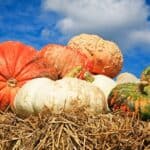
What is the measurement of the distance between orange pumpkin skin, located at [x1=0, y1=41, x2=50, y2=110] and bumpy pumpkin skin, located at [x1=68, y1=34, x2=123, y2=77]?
1121 mm

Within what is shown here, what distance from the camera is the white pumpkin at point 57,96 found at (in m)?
4.69

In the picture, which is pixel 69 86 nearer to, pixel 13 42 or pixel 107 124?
pixel 107 124

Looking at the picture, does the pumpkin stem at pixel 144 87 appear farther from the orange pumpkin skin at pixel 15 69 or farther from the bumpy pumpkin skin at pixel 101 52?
the bumpy pumpkin skin at pixel 101 52

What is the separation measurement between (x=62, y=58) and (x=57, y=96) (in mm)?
1465

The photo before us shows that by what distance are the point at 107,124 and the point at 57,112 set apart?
402 millimetres

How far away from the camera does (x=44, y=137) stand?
4.05 m

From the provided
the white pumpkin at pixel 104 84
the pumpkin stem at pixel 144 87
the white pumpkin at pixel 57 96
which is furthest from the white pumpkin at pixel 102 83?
the pumpkin stem at pixel 144 87

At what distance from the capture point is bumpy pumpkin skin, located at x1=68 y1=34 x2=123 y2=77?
6.82m

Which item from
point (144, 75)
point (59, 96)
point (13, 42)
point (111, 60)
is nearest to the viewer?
point (59, 96)

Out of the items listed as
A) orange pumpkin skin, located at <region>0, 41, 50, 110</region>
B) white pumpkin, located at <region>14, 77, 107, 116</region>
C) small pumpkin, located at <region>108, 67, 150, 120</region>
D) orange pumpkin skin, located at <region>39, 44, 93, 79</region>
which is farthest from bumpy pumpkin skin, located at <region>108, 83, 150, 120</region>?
orange pumpkin skin, located at <region>39, 44, 93, 79</region>

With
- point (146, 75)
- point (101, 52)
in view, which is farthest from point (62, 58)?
point (146, 75)

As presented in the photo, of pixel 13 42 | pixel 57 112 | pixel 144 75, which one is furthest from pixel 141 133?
pixel 13 42

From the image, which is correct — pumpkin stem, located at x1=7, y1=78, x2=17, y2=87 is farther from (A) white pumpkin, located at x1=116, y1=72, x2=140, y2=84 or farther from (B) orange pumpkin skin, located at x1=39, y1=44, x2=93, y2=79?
(A) white pumpkin, located at x1=116, y1=72, x2=140, y2=84

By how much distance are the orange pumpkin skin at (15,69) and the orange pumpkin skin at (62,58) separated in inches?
11.7
